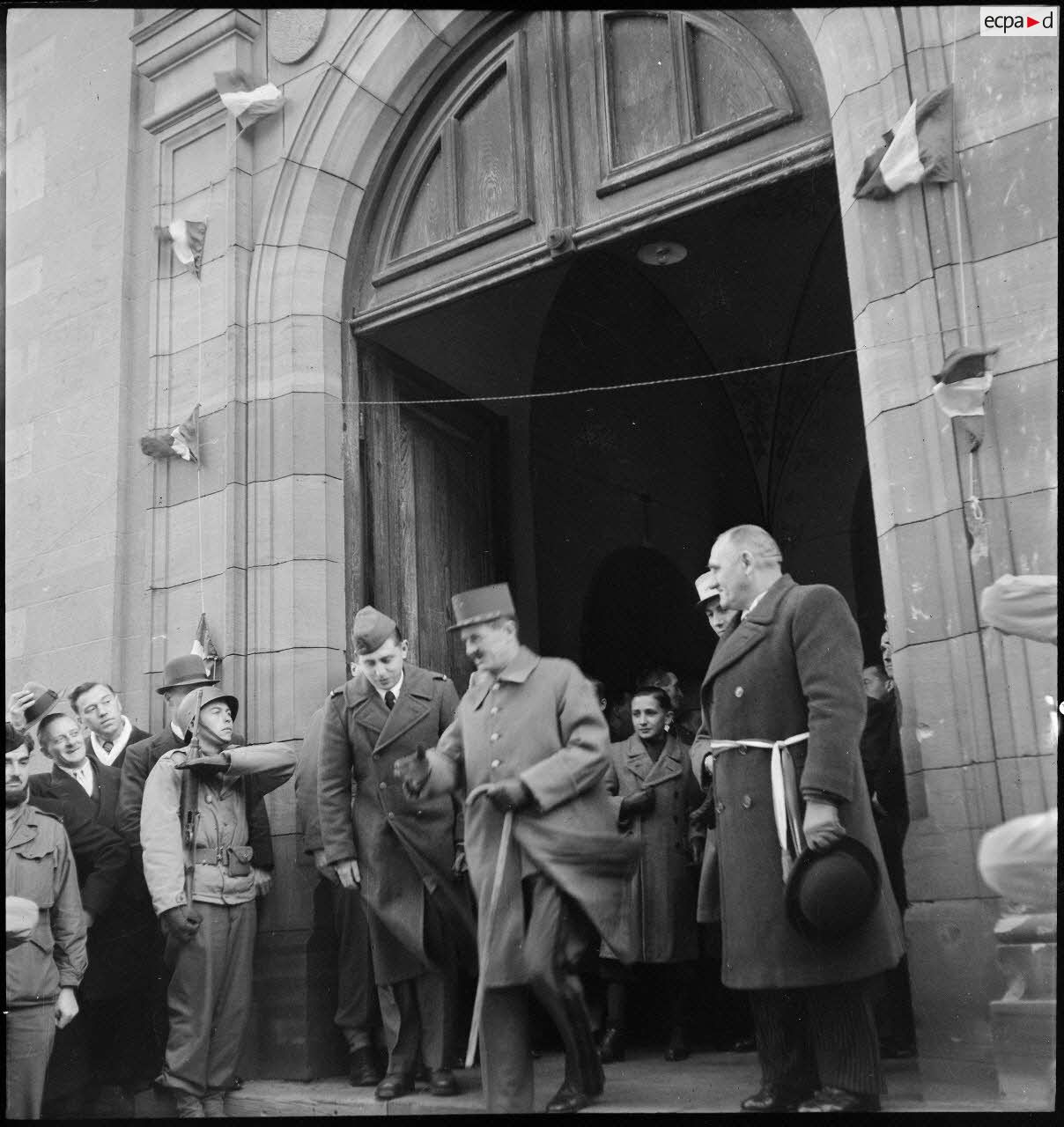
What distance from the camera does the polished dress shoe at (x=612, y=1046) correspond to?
575 cm

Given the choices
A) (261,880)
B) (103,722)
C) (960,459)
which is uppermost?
(960,459)

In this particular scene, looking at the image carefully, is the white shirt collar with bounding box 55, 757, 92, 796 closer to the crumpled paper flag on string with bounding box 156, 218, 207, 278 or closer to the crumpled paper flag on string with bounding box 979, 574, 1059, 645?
the crumpled paper flag on string with bounding box 156, 218, 207, 278

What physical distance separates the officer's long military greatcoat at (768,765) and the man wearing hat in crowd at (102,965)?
2.75 m

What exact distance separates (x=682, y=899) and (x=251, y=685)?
2.35 meters

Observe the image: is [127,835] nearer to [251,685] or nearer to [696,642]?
[251,685]

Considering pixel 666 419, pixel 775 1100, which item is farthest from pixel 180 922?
pixel 666 419

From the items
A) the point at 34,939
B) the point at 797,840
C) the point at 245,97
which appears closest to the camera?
the point at 797,840

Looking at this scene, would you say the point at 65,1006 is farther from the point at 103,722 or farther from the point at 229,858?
the point at 103,722

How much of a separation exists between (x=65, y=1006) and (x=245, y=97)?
183 inches

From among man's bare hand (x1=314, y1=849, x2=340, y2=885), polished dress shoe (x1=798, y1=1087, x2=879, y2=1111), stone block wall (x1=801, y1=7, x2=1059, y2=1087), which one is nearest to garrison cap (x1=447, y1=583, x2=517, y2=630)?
man's bare hand (x1=314, y1=849, x2=340, y2=885)

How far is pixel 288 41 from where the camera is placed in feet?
23.8

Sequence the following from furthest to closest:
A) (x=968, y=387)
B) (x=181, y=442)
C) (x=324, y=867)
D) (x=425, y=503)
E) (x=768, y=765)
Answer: (x=425, y=503), (x=181, y=442), (x=324, y=867), (x=968, y=387), (x=768, y=765)

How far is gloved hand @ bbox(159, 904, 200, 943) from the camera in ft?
18.2

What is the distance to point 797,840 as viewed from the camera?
433cm
